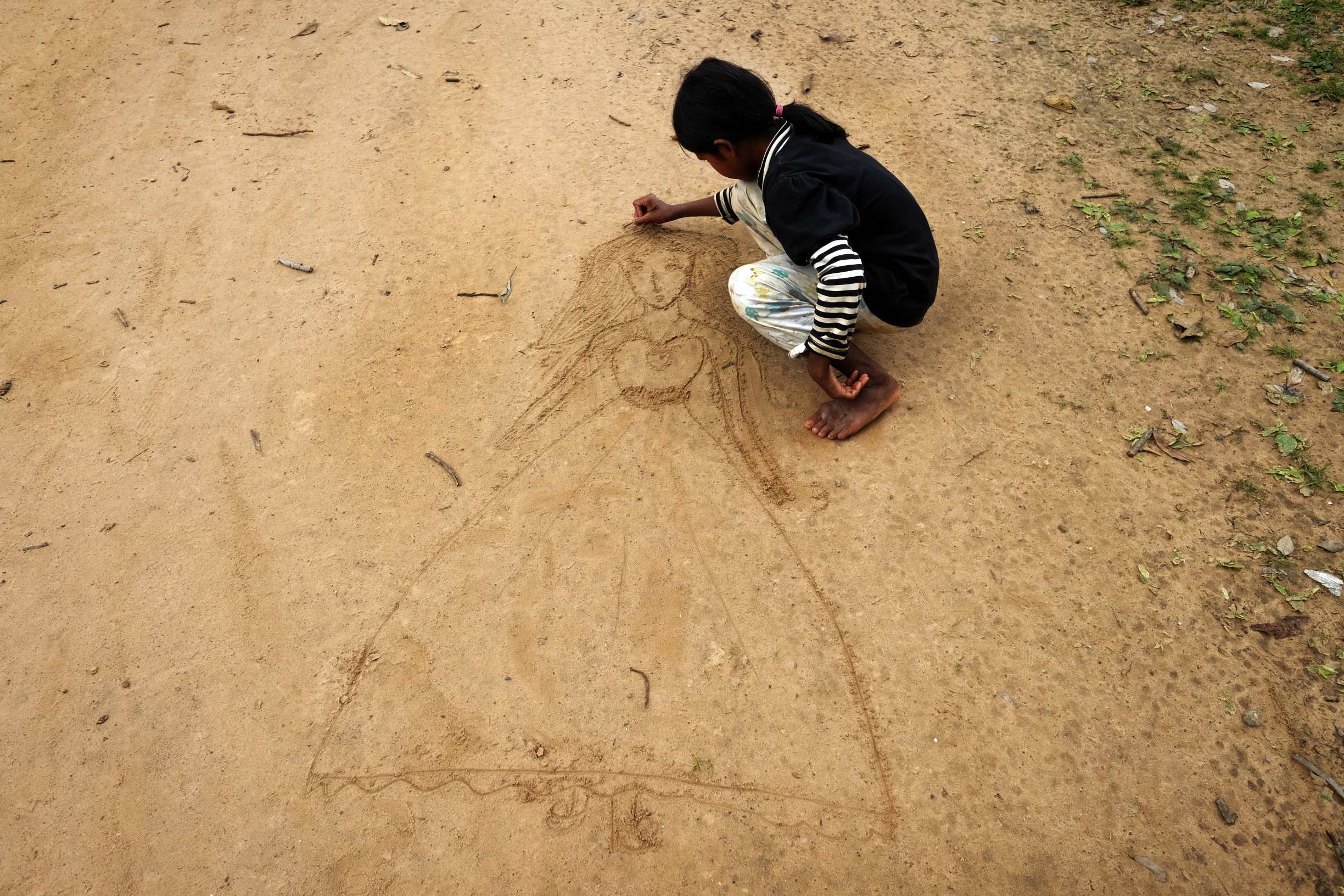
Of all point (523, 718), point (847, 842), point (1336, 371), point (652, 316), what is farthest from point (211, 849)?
point (1336, 371)

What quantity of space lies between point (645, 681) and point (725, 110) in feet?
5.41

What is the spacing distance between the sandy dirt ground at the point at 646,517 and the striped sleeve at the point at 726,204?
0.91ft

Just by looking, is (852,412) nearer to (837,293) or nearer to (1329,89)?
(837,293)

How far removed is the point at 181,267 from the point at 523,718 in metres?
2.56

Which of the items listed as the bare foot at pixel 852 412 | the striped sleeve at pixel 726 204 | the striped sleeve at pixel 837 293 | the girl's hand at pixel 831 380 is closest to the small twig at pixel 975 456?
the bare foot at pixel 852 412

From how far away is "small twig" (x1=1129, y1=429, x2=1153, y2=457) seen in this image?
2.46 m

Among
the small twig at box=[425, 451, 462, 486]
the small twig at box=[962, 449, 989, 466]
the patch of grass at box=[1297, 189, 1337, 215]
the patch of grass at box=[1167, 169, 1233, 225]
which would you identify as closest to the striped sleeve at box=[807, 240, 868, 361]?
the small twig at box=[962, 449, 989, 466]

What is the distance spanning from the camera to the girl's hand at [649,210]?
3135mm

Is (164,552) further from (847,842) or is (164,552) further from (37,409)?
(847,842)

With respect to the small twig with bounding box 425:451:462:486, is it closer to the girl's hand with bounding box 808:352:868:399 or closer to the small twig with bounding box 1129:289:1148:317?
the girl's hand with bounding box 808:352:868:399

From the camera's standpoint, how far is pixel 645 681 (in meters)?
2.13

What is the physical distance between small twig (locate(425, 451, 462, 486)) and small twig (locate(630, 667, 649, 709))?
0.88 meters

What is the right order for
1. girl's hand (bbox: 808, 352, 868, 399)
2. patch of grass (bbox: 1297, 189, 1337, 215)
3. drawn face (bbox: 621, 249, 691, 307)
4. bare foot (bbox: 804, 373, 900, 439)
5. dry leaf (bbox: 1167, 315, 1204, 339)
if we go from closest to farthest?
1. girl's hand (bbox: 808, 352, 868, 399)
2. bare foot (bbox: 804, 373, 900, 439)
3. dry leaf (bbox: 1167, 315, 1204, 339)
4. drawn face (bbox: 621, 249, 691, 307)
5. patch of grass (bbox: 1297, 189, 1337, 215)

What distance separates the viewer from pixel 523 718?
2096 millimetres
